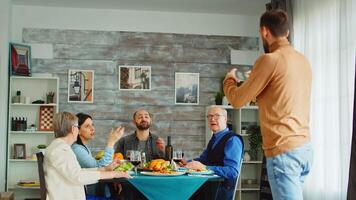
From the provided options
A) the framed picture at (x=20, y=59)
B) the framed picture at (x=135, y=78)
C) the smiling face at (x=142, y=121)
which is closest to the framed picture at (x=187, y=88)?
the framed picture at (x=135, y=78)

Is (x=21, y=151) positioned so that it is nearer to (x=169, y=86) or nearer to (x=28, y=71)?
(x=28, y=71)

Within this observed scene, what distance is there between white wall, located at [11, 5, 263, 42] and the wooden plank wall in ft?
0.27

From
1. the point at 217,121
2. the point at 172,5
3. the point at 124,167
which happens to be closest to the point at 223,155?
the point at 217,121

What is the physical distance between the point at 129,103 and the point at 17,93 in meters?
1.40

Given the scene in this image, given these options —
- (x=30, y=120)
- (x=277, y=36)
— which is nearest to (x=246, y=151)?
(x=30, y=120)

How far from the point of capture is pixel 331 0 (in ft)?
15.0

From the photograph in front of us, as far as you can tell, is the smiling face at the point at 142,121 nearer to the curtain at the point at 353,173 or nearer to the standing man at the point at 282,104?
the curtain at the point at 353,173

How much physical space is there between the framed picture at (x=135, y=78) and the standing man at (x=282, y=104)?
412 centimetres

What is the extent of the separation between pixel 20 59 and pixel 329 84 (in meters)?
3.67

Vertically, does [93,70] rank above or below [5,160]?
above

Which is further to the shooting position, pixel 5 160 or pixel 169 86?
pixel 169 86

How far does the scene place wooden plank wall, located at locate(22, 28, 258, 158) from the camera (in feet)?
20.1

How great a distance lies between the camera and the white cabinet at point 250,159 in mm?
6121

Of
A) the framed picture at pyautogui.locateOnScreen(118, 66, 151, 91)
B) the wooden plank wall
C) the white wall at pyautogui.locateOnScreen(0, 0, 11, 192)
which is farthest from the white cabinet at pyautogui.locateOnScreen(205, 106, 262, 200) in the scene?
the white wall at pyautogui.locateOnScreen(0, 0, 11, 192)
